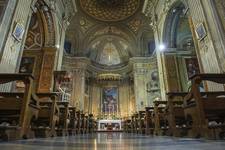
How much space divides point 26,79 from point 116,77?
1558 cm

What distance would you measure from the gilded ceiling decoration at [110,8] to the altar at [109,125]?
960 centimetres

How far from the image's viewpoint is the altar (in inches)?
610

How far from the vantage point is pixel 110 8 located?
16172 millimetres

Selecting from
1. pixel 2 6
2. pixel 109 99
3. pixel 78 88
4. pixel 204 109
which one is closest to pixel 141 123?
pixel 204 109

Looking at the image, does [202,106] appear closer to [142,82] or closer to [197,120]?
[197,120]

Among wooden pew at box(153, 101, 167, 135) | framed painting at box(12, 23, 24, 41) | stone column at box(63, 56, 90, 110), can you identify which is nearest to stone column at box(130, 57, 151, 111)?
stone column at box(63, 56, 90, 110)

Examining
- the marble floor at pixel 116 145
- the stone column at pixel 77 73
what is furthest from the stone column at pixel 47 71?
the marble floor at pixel 116 145

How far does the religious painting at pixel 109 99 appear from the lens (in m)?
17.5

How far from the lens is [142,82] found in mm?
15969

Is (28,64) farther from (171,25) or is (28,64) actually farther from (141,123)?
(171,25)

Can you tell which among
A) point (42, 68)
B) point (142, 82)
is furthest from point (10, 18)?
point (142, 82)

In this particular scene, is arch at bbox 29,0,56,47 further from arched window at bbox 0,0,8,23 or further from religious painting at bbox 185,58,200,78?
religious painting at bbox 185,58,200,78

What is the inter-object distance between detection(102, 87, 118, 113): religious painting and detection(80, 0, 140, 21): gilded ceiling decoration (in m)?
7.16

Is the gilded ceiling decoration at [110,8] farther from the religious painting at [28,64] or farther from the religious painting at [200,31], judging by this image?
the religious painting at [200,31]
